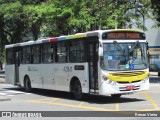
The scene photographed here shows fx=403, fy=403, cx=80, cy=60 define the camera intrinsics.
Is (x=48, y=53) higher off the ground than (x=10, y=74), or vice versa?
(x=48, y=53)

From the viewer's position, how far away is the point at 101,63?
16156mm

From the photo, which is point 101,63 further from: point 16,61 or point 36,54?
point 16,61

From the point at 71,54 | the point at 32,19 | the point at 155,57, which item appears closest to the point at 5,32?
the point at 32,19

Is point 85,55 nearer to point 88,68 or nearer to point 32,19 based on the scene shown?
point 88,68

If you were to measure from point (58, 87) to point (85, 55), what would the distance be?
10.7 ft

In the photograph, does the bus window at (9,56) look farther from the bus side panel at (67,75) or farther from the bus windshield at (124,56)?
the bus windshield at (124,56)

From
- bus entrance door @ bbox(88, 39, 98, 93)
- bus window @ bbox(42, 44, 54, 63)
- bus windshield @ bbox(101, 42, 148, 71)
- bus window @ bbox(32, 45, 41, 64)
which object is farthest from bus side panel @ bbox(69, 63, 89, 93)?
bus window @ bbox(32, 45, 41, 64)

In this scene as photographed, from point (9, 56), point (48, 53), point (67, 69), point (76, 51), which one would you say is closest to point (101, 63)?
point (76, 51)

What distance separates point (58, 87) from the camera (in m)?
19.8

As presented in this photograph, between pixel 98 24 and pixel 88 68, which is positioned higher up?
pixel 98 24

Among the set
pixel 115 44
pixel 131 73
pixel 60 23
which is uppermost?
pixel 60 23

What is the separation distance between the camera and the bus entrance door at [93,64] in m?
16.6

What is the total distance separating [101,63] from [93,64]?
0.69m

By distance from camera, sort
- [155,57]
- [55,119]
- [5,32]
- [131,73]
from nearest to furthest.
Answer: [55,119] → [131,73] → [5,32] → [155,57]
